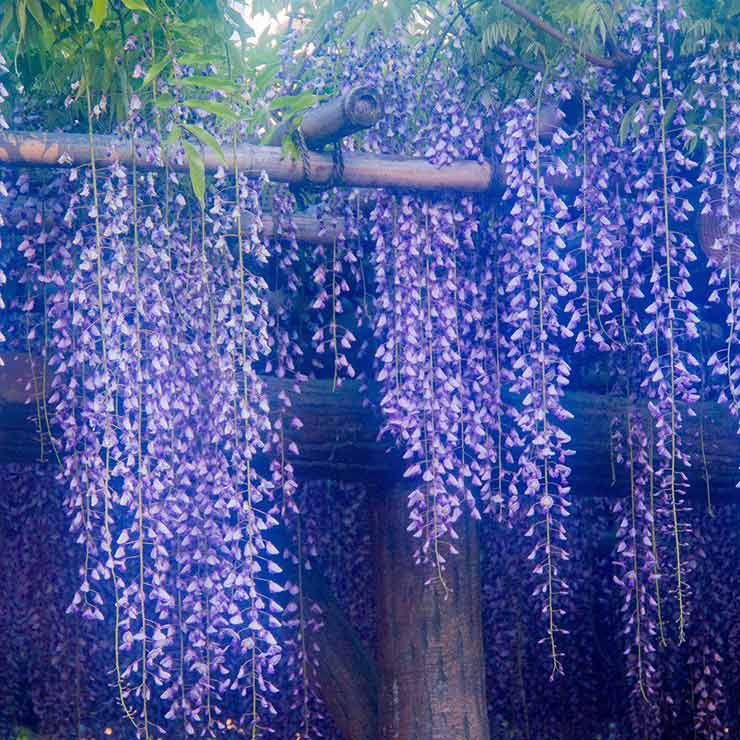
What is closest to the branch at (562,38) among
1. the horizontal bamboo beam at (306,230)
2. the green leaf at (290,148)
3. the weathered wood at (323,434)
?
the green leaf at (290,148)

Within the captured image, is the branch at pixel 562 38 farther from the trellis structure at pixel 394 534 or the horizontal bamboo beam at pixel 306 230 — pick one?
the horizontal bamboo beam at pixel 306 230

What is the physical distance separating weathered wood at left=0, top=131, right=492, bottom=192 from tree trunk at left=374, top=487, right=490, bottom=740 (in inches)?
39.6

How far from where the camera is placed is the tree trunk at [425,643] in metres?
3.75

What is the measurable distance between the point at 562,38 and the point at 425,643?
187cm

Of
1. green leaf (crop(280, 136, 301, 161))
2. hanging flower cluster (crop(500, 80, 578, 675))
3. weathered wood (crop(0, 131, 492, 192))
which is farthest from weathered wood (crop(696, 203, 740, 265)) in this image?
green leaf (crop(280, 136, 301, 161))

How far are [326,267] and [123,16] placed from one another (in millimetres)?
1027

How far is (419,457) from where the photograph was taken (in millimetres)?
3746

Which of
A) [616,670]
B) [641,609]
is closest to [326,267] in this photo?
[641,609]

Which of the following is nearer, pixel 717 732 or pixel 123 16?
pixel 123 16

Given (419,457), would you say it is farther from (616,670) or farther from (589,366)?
(616,670)

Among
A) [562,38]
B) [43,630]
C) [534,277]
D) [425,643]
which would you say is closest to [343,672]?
[425,643]

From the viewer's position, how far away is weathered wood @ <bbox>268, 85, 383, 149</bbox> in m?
3.18

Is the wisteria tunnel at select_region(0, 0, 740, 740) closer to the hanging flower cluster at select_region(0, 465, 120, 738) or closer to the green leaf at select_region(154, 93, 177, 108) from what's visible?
the green leaf at select_region(154, 93, 177, 108)

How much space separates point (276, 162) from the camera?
3.39m
